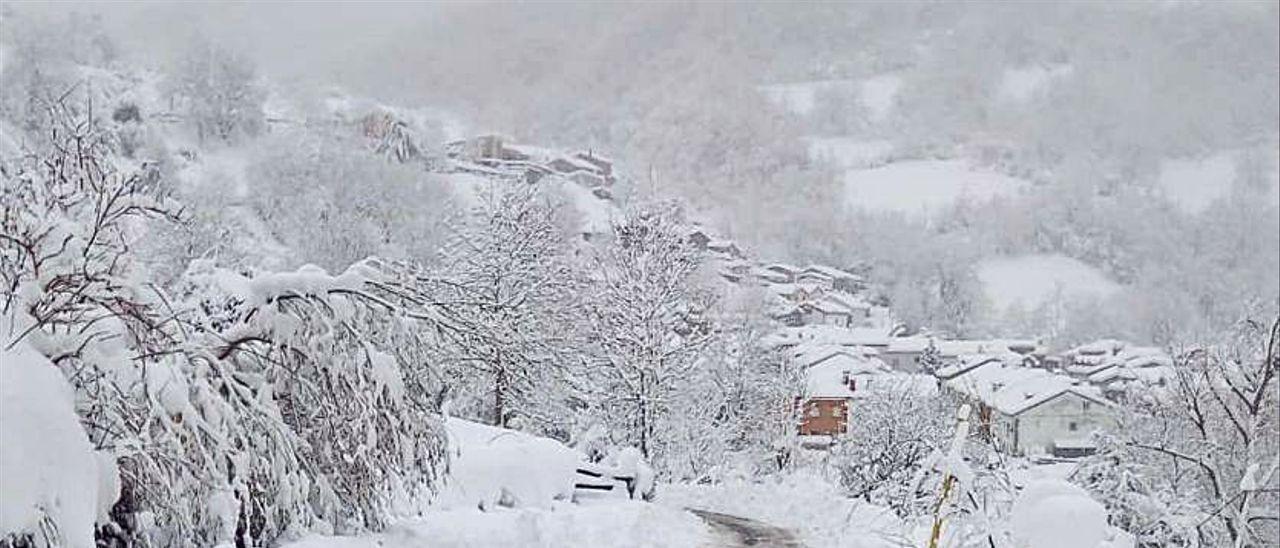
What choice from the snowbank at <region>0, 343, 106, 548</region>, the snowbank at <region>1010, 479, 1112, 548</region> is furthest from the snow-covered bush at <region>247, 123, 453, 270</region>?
the snowbank at <region>1010, 479, 1112, 548</region>

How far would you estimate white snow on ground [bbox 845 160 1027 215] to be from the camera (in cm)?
Answer: 4531

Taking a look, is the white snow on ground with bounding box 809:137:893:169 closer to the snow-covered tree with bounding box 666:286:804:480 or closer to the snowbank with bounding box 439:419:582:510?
the snow-covered tree with bounding box 666:286:804:480

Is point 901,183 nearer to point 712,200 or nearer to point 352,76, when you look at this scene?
point 712,200

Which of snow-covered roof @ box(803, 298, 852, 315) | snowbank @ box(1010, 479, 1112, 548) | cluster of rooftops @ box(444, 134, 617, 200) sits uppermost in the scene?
cluster of rooftops @ box(444, 134, 617, 200)

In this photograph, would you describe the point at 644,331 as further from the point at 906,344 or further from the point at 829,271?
the point at 906,344

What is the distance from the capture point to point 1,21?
55.8 metres

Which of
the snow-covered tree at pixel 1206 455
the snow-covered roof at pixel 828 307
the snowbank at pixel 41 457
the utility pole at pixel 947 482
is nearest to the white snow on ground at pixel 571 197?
the snow-covered roof at pixel 828 307

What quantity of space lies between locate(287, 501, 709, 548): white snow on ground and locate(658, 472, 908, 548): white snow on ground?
50.9 inches

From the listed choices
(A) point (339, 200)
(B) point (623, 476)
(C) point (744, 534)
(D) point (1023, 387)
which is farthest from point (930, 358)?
(A) point (339, 200)

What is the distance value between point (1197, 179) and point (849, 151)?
92.8 feet

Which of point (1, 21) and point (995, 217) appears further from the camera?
point (1, 21)

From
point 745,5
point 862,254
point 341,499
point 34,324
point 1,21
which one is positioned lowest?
point 341,499

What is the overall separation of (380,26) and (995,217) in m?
45.7

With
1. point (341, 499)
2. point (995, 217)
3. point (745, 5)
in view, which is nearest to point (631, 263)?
point (341, 499)
